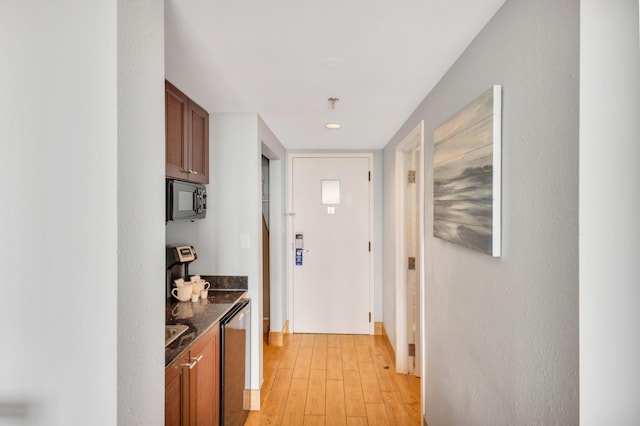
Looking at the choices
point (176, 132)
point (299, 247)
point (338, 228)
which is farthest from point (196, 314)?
point (338, 228)

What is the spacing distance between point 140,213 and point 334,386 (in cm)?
246

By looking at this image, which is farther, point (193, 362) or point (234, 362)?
point (234, 362)

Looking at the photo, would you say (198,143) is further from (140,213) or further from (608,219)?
(608,219)

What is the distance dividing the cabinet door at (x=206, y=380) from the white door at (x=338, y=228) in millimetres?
2229

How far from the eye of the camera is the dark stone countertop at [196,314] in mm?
1489

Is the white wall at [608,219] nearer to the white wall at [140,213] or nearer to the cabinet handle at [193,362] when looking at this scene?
the white wall at [140,213]

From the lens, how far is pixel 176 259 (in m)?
2.40

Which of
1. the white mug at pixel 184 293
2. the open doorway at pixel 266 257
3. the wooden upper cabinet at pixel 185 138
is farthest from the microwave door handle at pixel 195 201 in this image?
the open doorway at pixel 266 257

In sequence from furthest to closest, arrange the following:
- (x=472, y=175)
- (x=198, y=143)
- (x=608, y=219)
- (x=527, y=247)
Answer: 1. (x=198, y=143)
2. (x=472, y=175)
3. (x=527, y=247)
4. (x=608, y=219)

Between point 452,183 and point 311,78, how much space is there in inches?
36.9

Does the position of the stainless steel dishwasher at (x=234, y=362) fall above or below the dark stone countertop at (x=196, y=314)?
below

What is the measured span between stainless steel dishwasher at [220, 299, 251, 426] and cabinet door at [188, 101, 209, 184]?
3.10 feet
